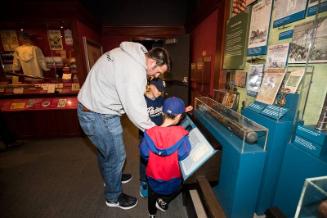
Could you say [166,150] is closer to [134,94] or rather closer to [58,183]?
[134,94]

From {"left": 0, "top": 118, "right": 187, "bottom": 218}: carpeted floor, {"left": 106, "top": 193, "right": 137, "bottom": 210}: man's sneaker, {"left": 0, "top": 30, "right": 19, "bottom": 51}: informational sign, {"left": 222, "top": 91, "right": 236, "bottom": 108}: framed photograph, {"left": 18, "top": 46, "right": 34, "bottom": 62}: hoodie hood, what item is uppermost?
{"left": 0, "top": 30, "right": 19, "bottom": 51}: informational sign

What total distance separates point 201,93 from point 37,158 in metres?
2.86

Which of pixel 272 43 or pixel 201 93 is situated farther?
pixel 201 93

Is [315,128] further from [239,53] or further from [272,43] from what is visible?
[239,53]

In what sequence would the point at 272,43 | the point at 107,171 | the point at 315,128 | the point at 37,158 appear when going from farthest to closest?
the point at 37,158 < the point at 107,171 < the point at 272,43 < the point at 315,128

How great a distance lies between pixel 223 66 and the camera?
2.15 m

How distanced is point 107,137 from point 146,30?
Answer: 11.8ft

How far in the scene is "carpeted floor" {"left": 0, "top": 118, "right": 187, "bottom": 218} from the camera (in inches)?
63.1

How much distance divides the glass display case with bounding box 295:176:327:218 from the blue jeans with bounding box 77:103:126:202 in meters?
1.22

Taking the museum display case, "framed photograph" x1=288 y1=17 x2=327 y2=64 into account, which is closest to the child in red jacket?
"framed photograph" x1=288 y1=17 x2=327 y2=64

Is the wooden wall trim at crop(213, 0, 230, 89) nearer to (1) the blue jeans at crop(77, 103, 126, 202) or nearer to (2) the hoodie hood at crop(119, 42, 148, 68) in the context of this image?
(2) the hoodie hood at crop(119, 42, 148, 68)

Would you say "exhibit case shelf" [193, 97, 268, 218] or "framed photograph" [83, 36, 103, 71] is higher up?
"framed photograph" [83, 36, 103, 71]

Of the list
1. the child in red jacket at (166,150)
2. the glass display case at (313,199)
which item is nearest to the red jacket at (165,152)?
the child in red jacket at (166,150)

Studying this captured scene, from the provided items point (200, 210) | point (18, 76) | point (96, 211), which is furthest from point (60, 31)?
point (200, 210)
